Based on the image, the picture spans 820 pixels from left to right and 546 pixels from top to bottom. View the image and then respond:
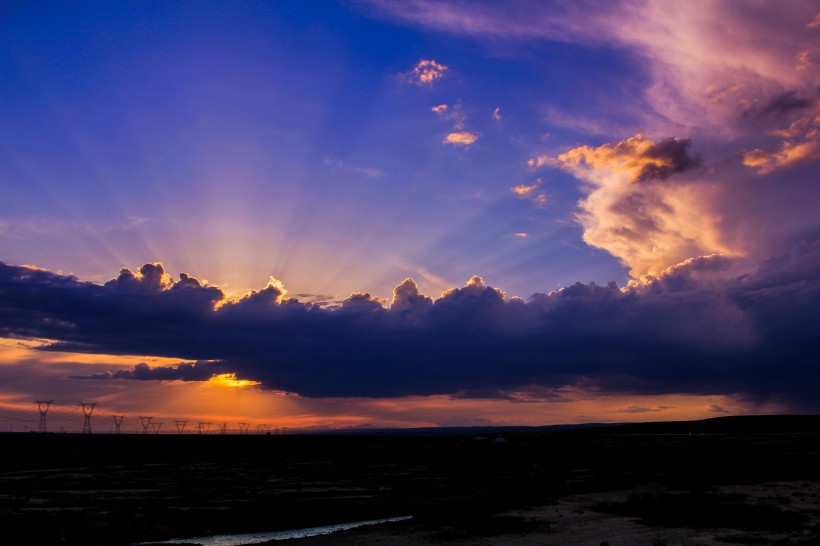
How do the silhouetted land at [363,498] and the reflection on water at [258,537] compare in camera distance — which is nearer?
the reflection on water at [258,537]

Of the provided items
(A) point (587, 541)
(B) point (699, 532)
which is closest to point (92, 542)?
(A) point (587, 541)

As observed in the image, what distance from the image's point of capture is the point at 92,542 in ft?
119

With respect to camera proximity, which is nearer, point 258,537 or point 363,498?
point 258,537

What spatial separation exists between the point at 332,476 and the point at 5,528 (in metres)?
44.4

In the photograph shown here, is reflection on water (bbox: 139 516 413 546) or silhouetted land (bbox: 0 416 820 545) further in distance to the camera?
silhouetted land (bbox: 0 416 820 545)

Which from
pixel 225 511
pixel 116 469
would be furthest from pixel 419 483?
pixel 116 469

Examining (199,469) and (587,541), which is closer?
(587,541)

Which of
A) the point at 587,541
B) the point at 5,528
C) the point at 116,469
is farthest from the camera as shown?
the point at 116,469

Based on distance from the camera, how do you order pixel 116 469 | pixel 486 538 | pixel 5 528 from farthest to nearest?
pixel 116 469 → pixel 5 528 → pixel 486 538

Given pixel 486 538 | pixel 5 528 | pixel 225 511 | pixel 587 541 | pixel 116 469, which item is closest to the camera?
pixel 587 541

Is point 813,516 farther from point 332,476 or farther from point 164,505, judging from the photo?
point 332,476

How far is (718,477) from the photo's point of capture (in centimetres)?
6794

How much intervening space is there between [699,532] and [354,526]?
21.8 meters

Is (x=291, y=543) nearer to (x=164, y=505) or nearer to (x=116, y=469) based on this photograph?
(x=164, y=505)
